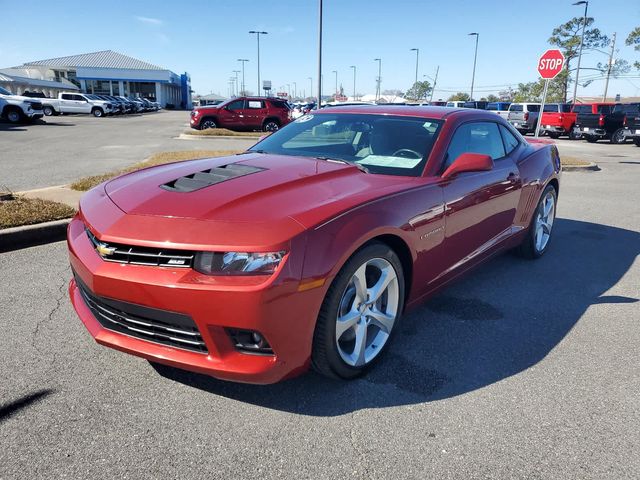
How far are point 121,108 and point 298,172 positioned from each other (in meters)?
45.1

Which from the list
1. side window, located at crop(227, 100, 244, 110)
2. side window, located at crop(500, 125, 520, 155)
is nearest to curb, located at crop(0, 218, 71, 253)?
side window, located at crop(500, 125, 520, 155)

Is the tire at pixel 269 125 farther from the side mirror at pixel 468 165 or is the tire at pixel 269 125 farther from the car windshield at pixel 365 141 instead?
the side mirror at pixel 468 165

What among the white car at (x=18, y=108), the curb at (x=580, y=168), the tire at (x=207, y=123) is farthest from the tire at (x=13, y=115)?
the curb at (x=580, y=168)

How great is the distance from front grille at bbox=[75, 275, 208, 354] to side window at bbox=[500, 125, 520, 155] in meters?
3.40

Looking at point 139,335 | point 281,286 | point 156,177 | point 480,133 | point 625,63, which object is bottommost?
point 139,335

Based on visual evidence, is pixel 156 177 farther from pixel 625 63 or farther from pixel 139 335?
pixel 625 63

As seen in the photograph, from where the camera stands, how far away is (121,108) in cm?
4316

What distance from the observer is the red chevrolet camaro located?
2.20 meters

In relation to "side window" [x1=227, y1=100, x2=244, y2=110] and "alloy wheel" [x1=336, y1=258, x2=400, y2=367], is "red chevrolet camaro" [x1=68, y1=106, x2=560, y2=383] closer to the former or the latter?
"alloy wheel" [x1=336, y1=258, x2=400, y2=367]

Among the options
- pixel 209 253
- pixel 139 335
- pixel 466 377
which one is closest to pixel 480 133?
pixel 466 377

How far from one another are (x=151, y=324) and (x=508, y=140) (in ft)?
12.0

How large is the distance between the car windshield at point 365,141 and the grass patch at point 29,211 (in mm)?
2664

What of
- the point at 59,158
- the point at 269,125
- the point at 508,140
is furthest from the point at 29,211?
the point at 269,125

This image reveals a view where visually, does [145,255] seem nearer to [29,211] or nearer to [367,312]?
[367,312]
